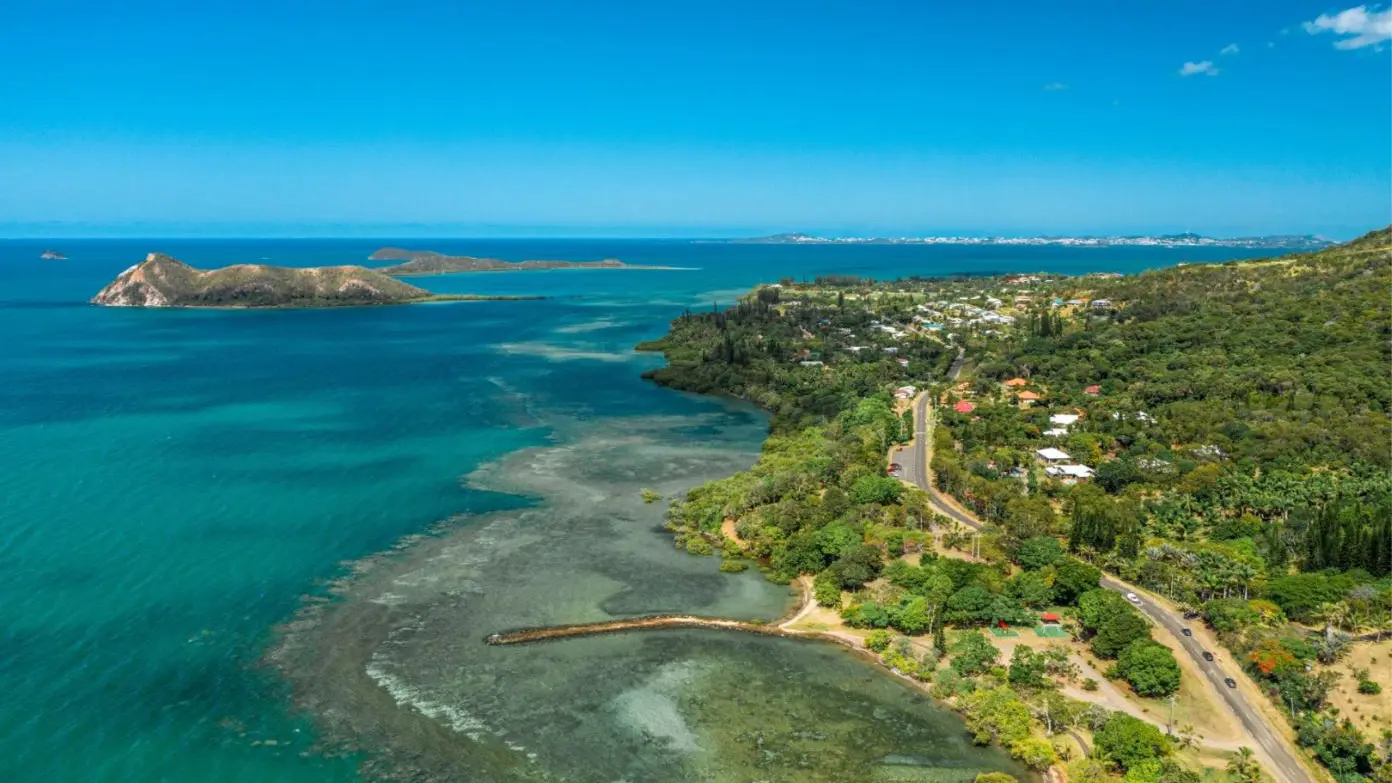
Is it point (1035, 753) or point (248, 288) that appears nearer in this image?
point (1035, 753)

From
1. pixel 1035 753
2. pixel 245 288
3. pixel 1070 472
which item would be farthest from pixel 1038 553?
pixel 245 288

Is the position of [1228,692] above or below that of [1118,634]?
below

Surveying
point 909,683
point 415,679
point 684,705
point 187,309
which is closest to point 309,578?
point 415,679

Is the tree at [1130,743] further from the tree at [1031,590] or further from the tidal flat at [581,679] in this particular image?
the tree at [1031,590]

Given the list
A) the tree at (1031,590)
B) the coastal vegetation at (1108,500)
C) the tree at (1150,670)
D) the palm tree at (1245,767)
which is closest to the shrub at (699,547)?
the coastal vegetation at (1108,500)

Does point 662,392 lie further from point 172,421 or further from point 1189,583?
point 1189,583

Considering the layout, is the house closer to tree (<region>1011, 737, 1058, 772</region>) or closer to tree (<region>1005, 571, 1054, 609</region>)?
tree (<region>1005, 571, 1054, 609</region>)

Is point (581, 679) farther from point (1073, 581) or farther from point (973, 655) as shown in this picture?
point (1073, 581)
